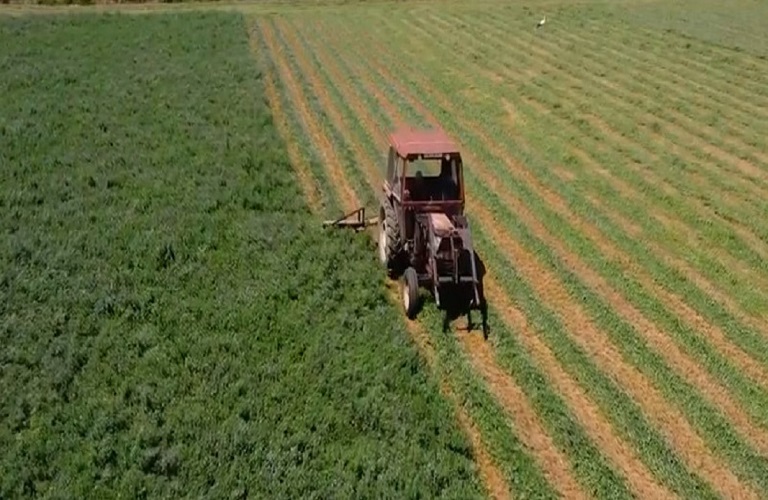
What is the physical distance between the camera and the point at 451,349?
11.0 meters

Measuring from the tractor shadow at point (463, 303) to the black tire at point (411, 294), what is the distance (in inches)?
17.5

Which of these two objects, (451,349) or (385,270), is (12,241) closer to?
(385,270)

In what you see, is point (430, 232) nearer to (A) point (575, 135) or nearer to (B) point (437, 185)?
(B) point (437, 185)

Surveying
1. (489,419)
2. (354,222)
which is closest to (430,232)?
(489,419)

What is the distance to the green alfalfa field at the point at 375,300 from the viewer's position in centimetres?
878

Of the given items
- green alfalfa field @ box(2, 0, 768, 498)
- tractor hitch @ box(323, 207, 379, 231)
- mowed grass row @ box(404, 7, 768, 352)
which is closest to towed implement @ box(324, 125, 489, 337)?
green alfalfa field @ box(2, 0, 768, 498)

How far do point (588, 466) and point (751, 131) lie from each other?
15080mm

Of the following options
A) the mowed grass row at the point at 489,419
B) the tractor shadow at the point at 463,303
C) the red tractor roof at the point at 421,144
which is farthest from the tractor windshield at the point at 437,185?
the mowed grass row at the point at 489,419

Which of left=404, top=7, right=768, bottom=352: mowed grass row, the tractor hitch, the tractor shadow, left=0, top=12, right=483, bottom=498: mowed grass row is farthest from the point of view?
left=404, top=7, right=768, bottom=352: mowed grass row

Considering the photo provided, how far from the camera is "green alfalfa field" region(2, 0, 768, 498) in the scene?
28.8ft

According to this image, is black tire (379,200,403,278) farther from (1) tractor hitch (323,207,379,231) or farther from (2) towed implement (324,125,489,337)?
(1) tractor hitch (323,207,379,231)

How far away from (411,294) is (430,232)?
3.02ft

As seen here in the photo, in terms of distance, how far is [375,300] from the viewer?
12.0 m

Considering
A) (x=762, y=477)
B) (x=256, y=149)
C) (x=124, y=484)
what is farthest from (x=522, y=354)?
(x=256, y=149)
